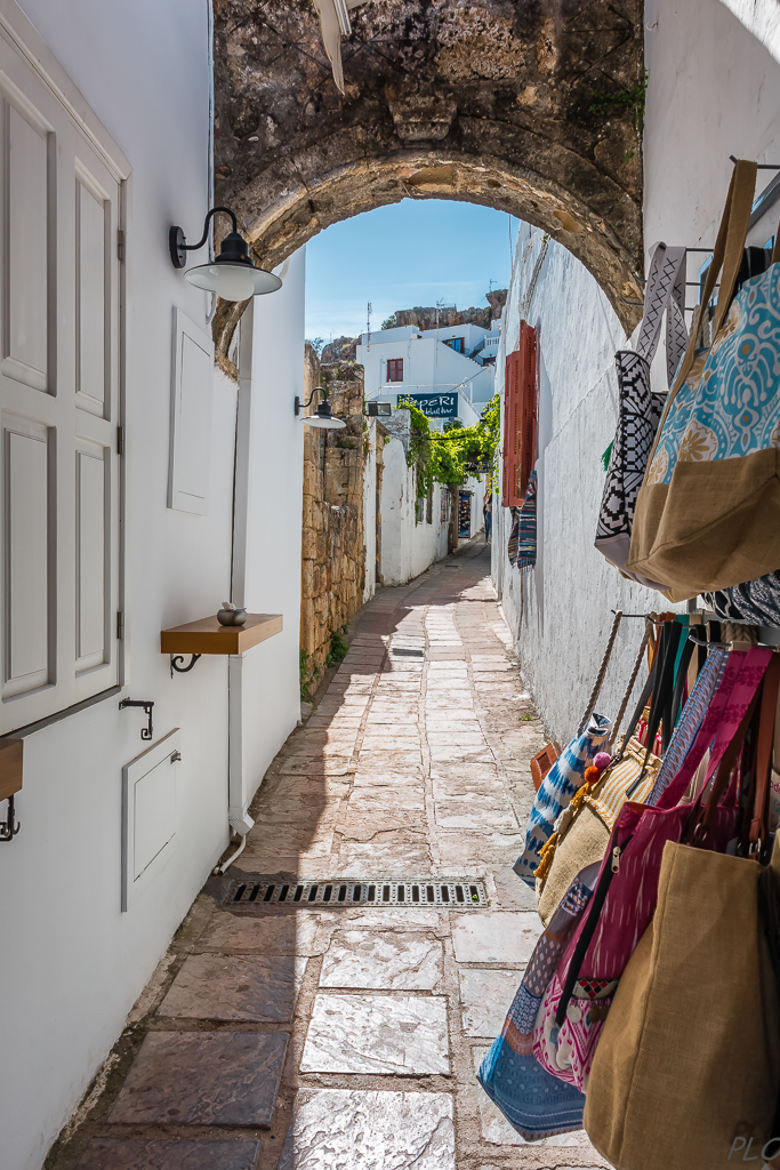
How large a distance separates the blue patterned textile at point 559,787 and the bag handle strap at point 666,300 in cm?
87

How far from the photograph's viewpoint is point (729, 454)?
969mm

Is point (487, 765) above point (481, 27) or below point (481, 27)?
below

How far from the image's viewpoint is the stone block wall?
6.83 meters

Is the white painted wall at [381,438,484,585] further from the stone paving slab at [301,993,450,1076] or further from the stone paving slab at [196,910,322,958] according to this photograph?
the stone paving slab at [301,993,450,1076]

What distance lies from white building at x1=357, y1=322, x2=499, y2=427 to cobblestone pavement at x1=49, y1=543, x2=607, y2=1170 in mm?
25172

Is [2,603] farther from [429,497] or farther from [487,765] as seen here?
[429,497]

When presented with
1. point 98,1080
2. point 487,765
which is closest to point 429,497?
point 487,765

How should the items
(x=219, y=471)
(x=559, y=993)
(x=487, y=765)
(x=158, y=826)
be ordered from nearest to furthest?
→ (x=559, y=993)
(x=158, y=826)
(x=219, y=471)
(x=487, y=765)

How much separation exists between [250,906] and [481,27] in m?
3.49

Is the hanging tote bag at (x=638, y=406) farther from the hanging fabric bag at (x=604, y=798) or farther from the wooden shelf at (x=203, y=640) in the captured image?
the wooden shelf at (x=203, y=640)

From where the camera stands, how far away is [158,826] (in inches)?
101

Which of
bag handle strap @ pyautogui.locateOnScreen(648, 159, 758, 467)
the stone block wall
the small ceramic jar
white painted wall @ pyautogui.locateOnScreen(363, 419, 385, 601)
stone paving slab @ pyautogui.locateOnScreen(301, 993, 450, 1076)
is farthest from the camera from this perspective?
white painted wall @ pyautogui.locateOnScreen(363, 419, 385, 601)

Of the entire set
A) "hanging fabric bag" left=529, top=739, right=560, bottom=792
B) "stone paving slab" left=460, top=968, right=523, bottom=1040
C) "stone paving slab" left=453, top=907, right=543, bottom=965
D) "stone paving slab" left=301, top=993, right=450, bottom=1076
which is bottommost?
"stone paving slab" left=301, top=993, right=450, bottom=1076

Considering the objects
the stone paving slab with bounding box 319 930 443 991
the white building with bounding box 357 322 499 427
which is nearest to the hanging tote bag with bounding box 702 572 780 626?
the stone paving slab with bounding box 319 930 443 991
